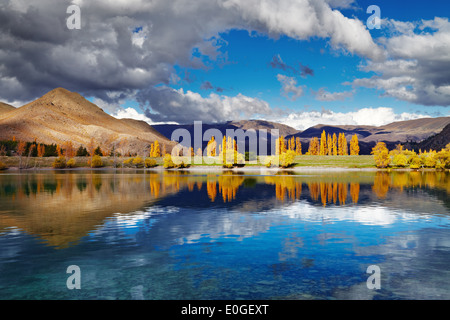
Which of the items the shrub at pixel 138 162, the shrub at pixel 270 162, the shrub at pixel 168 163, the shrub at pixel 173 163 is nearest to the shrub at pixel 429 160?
the shrub at pixel 270 162

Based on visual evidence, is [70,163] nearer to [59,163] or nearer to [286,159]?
[59,163]

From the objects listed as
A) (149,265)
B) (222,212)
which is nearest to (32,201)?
(222,212)

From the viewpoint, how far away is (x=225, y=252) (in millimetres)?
22328

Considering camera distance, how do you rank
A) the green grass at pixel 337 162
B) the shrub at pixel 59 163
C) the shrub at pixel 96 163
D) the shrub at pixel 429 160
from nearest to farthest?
the shrub at pixel 429 160 < the green grass at pixel 337 162 < the shrub at pixel 59 163 < the shrub at pixel 96 163

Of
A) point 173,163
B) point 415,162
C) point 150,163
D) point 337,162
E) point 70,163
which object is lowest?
point 415,162

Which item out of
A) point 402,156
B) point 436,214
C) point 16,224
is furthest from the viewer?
point 402,156

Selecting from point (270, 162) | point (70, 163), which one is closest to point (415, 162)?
point (270, 162)

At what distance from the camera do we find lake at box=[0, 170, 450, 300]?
16.2 meters

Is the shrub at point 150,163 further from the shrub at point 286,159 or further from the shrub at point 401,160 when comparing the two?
the shrub at point 401,160

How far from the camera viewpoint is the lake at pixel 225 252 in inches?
637

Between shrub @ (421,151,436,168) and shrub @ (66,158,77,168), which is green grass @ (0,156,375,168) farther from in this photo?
shrub @ (421,151,436,168)
